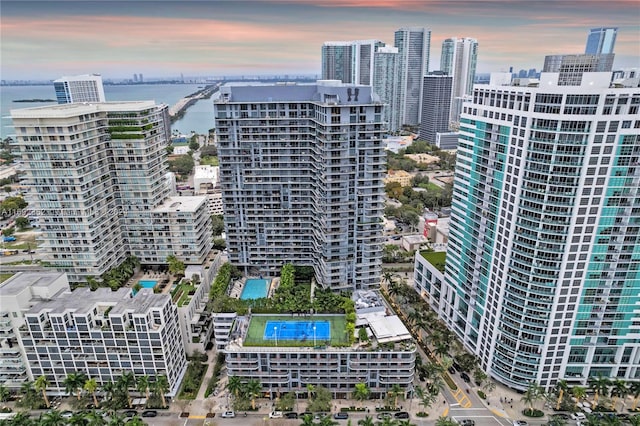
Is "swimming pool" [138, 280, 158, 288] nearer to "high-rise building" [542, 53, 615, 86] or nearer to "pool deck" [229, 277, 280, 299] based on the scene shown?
"pool deck" [229, 277, 280, 299]

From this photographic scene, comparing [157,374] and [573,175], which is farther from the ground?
[573,175]

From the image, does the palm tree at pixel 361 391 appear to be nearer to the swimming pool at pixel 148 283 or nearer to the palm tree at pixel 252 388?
the palm tree at pixel 252 388

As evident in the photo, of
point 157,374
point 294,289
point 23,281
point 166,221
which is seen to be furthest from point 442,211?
point 23,281

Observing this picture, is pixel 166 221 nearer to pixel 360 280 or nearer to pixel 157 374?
pixel 157 374

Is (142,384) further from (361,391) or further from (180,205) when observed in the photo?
(180,205)

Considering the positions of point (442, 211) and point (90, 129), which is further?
point (442, 211)

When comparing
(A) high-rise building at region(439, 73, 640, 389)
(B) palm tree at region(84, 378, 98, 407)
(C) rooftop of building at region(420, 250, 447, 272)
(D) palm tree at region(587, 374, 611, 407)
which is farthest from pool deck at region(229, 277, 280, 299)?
(D) palm tree at region(587, 374, 611, 407)
